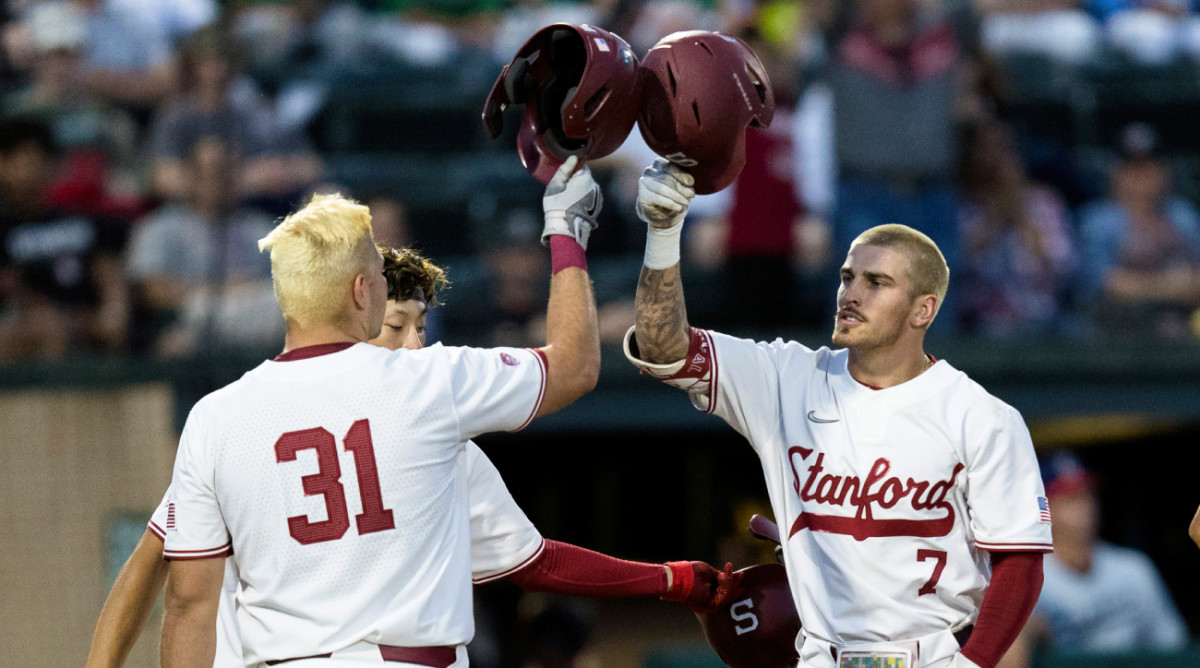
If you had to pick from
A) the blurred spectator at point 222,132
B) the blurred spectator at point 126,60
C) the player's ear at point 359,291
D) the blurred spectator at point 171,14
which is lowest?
the player's ear at point 359,291

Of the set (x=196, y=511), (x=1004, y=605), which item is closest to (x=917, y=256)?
(x=1004, y=605)

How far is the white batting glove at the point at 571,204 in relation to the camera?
3.38m

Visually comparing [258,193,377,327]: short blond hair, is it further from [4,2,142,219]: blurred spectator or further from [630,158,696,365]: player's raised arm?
[4,2,142,219]: blurred spectator

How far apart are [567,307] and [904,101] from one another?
474cm

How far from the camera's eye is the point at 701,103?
3.74m

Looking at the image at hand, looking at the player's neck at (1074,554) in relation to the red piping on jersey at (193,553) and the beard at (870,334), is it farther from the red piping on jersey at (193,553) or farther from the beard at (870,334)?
the red piping on jersey at (193,553)

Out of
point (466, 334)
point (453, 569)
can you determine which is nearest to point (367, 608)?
point (453, 569)

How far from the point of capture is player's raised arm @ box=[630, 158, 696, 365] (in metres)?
3.76

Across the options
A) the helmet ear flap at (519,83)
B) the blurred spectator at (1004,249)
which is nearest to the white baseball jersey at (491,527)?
the helmet ear flap at (519,83)

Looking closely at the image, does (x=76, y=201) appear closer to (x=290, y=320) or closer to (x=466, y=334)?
(x=466, y=334)

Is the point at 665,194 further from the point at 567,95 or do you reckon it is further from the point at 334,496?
the point at 334,496

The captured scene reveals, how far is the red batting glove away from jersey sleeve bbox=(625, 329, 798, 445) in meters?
0.42

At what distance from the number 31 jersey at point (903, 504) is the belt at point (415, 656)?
114 cm

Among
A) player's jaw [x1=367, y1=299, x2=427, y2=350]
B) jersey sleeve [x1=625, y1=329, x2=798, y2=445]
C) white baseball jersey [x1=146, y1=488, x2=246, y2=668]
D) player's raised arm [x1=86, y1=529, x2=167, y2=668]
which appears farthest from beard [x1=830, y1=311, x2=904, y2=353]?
player's raised arm [x1=86, y1=529, x2=167, y2=668]
